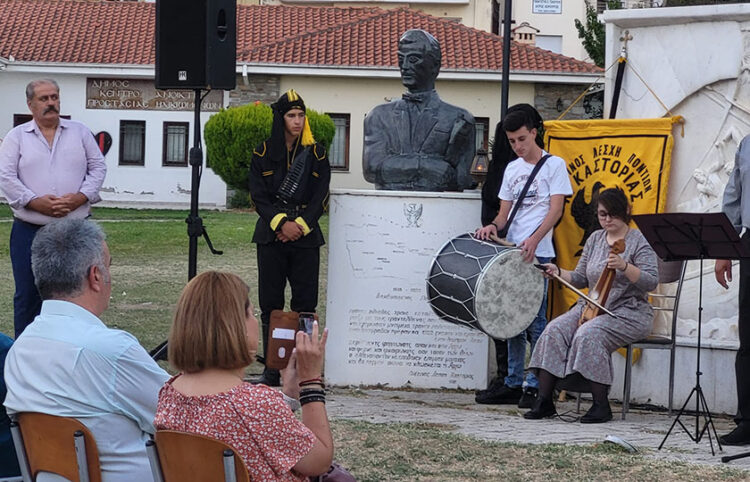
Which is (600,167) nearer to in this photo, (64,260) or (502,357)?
(502,357)

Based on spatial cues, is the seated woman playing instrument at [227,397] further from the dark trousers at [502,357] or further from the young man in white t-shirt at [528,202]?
the dark trousers at [502,357]

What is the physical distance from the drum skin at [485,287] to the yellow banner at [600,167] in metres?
0.91

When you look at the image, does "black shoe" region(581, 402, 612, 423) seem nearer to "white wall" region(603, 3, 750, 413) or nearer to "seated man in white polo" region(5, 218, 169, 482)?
"white wall" region(603, 3, 750, 413)

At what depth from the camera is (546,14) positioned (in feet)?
182

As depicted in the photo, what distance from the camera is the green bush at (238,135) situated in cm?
3331

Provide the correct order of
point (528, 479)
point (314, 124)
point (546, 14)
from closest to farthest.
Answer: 1. point (528, 479)
2. point (314, 124)
3. point (546, 14)

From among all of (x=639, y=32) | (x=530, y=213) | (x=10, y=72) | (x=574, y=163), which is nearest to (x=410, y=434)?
(x=530, y=213)

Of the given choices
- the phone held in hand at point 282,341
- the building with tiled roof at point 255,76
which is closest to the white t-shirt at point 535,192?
the phone held in hand at point 282,341

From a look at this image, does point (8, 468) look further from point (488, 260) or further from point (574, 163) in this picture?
point (574, 163)

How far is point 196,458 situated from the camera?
3660 mm

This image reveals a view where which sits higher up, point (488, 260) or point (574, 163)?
point (574, 163)

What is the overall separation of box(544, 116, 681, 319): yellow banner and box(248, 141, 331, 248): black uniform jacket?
1668 mm

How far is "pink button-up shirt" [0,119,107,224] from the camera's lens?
8.76 m

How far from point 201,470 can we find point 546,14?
53.1 m
